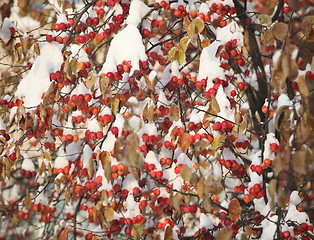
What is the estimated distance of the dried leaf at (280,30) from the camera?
1982 millimetres

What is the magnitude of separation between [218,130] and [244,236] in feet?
1.68

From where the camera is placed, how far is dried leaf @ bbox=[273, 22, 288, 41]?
1982 millimetres

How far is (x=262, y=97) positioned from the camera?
10.3 feet

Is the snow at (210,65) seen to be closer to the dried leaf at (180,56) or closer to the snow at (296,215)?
the dried leaf at (180,56)

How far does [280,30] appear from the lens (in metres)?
2.00

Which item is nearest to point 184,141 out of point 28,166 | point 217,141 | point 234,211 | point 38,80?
point 217,141

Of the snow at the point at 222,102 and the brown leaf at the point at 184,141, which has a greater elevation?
the snow at the point at 222,102

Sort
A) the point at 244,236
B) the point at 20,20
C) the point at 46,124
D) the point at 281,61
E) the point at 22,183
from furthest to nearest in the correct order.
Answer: the point at 20,20 < the point at 22,183 < the point at 46,124 < the point at 244,236 < the point at 281,61

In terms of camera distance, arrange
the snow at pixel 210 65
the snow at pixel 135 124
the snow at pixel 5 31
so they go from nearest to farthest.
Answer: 1. the snow at pixel 135 124
2. the snow at pixel 210 65
3. the snow at pixel 5 31

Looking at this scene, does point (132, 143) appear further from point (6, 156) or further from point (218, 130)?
point (6, 156)

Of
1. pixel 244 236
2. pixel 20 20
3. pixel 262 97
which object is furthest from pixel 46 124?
pixel 20 20

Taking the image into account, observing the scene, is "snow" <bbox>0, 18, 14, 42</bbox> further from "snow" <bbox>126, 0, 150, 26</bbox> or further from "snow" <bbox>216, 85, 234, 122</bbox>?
"snow" <bbox>216, 85, 234, 122</bbox>

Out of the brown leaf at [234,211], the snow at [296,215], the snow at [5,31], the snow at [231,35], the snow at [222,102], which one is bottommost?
the brown leaf at [234,211]

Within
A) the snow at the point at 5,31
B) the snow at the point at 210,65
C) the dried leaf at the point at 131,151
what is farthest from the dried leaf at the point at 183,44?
the snow at the point at 5,31
